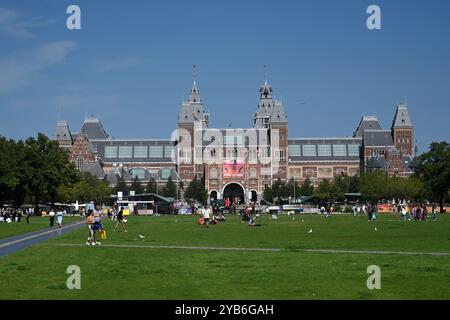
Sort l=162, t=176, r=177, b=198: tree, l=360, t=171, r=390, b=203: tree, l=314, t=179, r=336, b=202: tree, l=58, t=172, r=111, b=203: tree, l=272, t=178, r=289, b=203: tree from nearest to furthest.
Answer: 1. l=58, t=172, r=111, b=203: tree
2. l=360, t=171, r=390, b=203: tree
3. l=314, t=179, r=336, b=202: tree
4. l=272, t=178, r=289, b=203: tree
5. l=162, t=176, r=177, b=198: tree

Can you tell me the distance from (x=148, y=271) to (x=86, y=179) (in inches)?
5010

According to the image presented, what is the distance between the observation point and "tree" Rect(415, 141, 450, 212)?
10644 cm

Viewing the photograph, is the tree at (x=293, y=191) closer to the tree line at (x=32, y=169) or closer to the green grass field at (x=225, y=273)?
the tree line at (x=32, y=169)

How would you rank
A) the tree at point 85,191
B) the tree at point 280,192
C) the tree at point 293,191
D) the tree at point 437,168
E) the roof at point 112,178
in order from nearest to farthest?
1. the tree at point 437,168
2. the tree at point 85,191
3. the tree at point 293,191
4. the tree at point 280,192
5. the roof at point 112,178

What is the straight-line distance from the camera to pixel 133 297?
56.9ft

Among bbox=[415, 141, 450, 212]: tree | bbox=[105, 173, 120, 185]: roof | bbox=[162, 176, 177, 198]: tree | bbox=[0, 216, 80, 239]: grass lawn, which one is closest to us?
bbox=[0, 216, 80, 239]: grass lawn

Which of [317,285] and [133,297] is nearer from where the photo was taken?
[133,297]

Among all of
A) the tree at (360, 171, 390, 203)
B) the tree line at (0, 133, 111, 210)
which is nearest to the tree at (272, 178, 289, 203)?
the tree at (360, 171, 390, 203)

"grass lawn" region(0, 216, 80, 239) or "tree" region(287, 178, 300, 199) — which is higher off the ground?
"tree" region(287, 178, 300, 199)

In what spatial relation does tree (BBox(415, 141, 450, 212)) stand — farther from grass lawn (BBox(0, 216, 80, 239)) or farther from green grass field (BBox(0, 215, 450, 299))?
green grass field (BBox(0, 215, 450, 299))

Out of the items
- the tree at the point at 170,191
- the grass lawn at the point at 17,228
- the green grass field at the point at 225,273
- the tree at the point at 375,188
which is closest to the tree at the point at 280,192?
the tree at the point at 170,191

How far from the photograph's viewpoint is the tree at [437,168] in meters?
106
